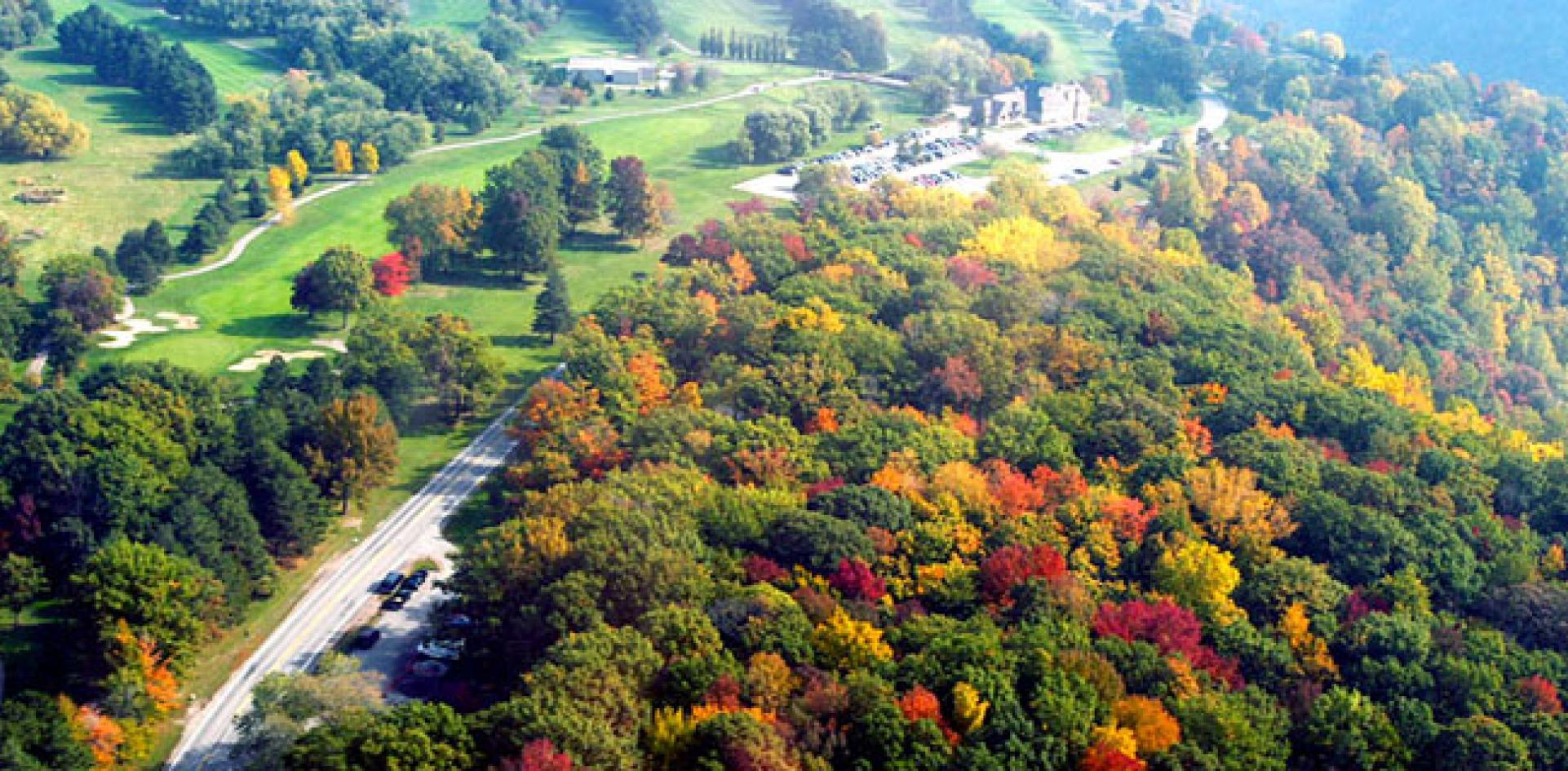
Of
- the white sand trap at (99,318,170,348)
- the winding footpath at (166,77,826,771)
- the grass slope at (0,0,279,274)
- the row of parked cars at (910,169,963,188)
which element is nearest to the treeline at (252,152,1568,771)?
the winding footpath at (166,77,826,771)

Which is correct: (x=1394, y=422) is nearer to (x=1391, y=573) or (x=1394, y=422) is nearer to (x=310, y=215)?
(x=1391, y=573)

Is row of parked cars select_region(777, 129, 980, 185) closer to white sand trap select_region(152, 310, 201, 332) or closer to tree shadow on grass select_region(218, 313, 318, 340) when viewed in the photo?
tree shadow on grass select_region(218, 313, 318, 340)

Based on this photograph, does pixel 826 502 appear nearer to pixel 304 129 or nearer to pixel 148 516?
pixel 148 516

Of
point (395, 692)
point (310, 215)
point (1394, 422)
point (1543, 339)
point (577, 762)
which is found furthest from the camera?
point (1543, 339)

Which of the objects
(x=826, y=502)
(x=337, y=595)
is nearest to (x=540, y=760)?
(x=826, y=502)

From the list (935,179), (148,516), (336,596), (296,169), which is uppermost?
(296,169)

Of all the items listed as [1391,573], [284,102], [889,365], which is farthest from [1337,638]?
[284,102]
